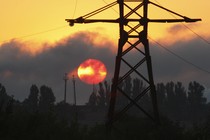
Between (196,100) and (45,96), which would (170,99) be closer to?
(196,100)

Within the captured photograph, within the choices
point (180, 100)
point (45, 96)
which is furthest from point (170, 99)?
point (45, 96)

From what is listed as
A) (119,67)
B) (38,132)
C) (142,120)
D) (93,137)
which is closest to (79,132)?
(93,137)

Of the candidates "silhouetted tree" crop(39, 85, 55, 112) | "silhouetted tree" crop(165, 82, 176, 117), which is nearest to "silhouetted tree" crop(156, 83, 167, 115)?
"silhouetted tree" crop(165, 82, 176, 117)

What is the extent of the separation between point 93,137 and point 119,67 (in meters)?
4.45

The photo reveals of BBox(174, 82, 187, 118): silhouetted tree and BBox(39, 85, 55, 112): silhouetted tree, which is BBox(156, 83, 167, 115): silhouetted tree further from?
BBox(39, 85, 55, 112): silhouetted tree

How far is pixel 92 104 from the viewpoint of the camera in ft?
441

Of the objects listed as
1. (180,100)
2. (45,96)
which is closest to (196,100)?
(180,100)

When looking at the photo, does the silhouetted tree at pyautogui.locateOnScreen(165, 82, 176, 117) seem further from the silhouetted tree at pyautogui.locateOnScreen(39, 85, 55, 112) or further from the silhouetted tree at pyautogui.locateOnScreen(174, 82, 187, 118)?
the silhouetted tree at pyautogui.locateOnScreen(39, 85, 55, 112)

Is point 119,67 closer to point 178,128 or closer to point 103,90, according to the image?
point 178,128

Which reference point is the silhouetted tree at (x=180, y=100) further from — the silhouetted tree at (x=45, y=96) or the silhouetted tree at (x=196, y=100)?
the silhouetted tree at (x=45, y=96)

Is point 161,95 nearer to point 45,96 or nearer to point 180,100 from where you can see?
point 180,100

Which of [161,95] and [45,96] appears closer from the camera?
[45,96]

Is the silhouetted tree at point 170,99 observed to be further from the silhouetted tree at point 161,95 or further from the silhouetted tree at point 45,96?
the silhouetted tree at point 45,96

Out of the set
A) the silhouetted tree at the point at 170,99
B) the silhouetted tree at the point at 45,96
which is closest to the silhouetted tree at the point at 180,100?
the silhouetted tree at the point at 170,99
